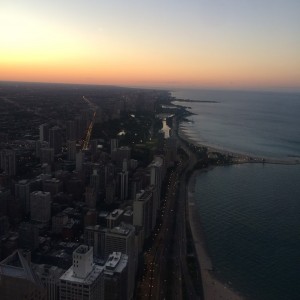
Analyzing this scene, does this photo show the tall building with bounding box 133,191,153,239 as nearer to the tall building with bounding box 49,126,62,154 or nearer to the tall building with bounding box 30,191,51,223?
the tall building with bounding box 30,191,51,223

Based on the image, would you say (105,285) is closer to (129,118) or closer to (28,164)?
(28,164)

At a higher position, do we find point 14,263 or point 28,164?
point 14,263

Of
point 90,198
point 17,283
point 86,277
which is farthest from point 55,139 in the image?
point 17,283

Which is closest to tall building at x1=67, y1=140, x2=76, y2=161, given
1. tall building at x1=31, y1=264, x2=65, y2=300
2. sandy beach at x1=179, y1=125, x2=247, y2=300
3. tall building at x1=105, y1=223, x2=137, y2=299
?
sandy beach at x1=179, y1=125, x2=247, y2=300

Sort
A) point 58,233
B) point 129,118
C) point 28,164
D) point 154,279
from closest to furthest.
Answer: point 154,279, point 58,233, point 28,164, point 129,118

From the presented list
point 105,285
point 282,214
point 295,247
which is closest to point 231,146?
point 282,214

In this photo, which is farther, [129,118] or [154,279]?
[129,118]
